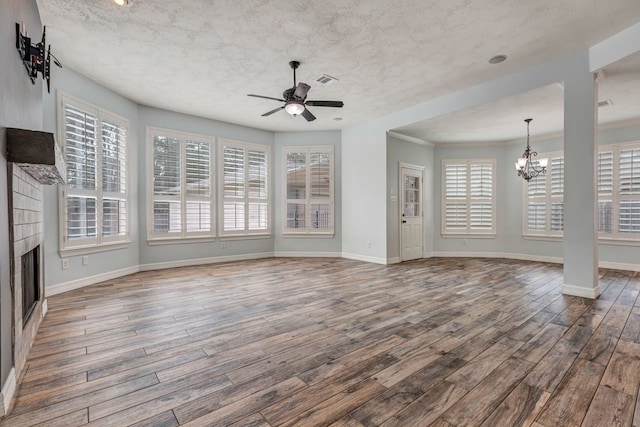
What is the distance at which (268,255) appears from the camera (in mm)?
7074

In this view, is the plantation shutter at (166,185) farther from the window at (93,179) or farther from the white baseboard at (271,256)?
the white baseboard at (271,256)

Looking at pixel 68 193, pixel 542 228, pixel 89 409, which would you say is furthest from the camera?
pixel 542 228

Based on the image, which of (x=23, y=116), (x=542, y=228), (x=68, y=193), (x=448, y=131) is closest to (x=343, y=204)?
(x=448, y=131)

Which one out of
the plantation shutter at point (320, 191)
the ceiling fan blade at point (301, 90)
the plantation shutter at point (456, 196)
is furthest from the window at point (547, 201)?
the ceiling fan blade at point (301, 90)

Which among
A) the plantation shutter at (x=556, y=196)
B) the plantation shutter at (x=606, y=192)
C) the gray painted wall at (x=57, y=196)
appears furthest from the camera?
the plantation shutter at (x=556, y=196)

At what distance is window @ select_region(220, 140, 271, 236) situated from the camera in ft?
21.2

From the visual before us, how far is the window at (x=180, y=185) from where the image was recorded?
5598mm

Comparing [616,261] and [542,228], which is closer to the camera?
[616,261]

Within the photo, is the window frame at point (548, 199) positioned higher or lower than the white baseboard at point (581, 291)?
higher

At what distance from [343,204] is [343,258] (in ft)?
4.18

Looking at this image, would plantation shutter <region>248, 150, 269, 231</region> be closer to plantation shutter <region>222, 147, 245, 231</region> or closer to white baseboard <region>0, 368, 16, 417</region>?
plantation shutter <region>222, 147, 245, 231</region>

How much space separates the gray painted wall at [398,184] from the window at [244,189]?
9.37ft

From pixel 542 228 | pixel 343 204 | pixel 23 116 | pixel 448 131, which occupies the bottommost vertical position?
pixel 542 228

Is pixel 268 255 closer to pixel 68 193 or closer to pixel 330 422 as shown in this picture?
pixel 68 193
